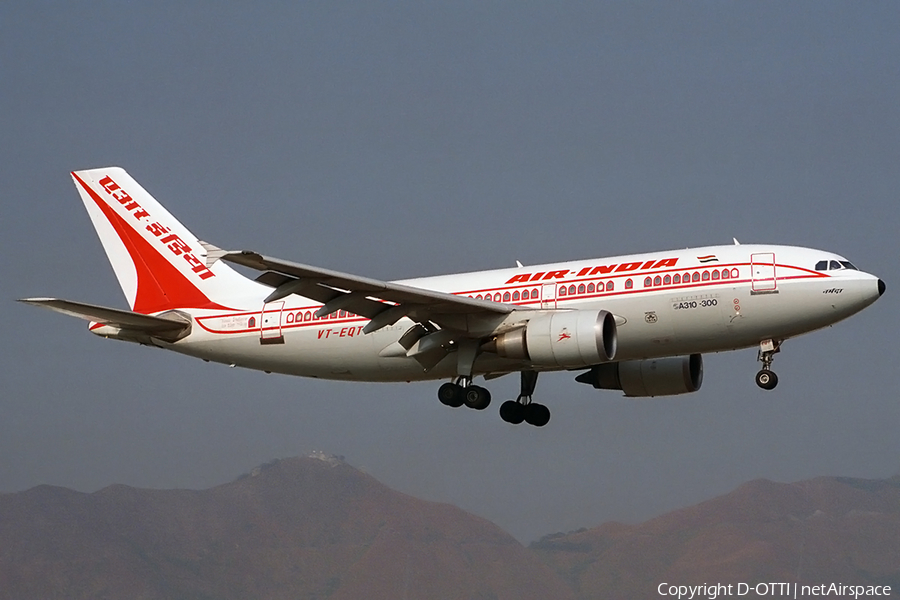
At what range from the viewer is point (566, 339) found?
34.6 m

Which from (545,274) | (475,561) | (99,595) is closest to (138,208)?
(545,274)

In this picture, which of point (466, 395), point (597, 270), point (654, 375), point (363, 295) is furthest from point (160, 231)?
point (654, 375)

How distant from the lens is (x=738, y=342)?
35.4 m

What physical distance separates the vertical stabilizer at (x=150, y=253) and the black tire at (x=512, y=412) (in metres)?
8.49

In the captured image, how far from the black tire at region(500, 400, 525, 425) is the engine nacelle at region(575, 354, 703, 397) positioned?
8.85 feet

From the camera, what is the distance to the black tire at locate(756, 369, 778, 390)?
36.1 m

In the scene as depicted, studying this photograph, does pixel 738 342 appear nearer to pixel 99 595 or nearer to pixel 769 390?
pixel 769 390

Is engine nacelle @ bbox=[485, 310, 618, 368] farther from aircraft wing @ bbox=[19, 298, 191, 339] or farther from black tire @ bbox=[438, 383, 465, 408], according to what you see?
aircraft wing @ bbox=[19, 298, 191, 339]

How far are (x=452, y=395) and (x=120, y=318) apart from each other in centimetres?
1009

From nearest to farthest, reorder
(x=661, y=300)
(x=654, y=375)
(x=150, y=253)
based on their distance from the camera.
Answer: (x=661, y=300) < (x=654, y=375) < (x=150, y=253)

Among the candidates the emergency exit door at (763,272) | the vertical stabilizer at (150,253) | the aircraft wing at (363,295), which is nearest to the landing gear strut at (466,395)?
the aircraft wing at (363,295)

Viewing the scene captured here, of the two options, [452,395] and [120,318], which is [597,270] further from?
[120,318]

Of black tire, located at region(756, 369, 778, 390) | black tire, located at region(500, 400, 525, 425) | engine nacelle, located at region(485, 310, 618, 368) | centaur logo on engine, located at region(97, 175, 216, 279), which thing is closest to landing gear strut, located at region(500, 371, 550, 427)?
black tire, located at region(500, 400, 525, 425)

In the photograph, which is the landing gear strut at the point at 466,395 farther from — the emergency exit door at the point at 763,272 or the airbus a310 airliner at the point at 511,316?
the emergency exit door at the point at 763,272
